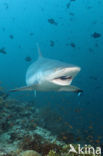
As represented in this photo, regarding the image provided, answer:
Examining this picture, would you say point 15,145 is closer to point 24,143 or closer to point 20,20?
point 24,143

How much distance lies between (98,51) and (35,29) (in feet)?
167

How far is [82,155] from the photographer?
10.0 feet

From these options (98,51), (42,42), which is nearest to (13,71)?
(42,42)

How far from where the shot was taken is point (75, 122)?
1414 centimetres

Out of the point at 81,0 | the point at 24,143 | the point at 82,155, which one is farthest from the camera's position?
the point at 81,0

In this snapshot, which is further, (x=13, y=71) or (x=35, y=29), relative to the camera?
(x=13, y=71)

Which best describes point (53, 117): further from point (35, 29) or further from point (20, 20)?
point (35, 29)

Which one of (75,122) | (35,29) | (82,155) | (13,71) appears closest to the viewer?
(82,155)

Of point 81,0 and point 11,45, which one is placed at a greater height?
point 11,45

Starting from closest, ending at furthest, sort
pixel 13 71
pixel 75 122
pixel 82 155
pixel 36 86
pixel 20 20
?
pixel 82 155 < pixel 36 86 < pixel 75 122 < pixel 20 20 < pixel 13 71

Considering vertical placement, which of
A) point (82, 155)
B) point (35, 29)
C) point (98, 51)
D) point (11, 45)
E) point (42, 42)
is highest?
point (11, 45)

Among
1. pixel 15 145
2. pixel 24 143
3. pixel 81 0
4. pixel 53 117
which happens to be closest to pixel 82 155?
pixel 24 143

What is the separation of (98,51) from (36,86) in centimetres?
11732

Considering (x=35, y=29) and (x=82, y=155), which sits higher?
(x=35, y=29)
